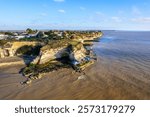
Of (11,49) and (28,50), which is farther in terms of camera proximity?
(28,50)

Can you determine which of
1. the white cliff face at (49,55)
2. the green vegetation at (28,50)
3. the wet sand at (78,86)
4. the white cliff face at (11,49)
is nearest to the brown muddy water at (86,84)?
the wet sand at (78,86)

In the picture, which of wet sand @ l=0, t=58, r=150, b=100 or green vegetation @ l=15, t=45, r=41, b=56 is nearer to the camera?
wet sand @ l=0, t=58, r=150, b=100

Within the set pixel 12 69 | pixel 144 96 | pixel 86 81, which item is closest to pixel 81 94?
pixel 86 81

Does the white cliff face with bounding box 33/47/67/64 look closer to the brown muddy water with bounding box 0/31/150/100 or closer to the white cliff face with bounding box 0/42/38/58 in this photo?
the brown muddy water with bounding box 0/31/150/100

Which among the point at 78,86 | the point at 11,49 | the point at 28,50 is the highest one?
the point at 11,49

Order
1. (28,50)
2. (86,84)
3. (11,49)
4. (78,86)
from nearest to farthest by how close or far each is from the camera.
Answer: (78,86) → (86,84) → (11,49) → (28,50)

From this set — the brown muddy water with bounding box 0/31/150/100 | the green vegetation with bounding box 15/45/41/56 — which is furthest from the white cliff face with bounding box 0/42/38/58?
the brown muddy water with bounding box 0/31/150/100

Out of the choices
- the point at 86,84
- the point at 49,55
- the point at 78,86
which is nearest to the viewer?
the point at 78,86

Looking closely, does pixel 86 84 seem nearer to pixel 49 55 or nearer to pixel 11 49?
pixel 49 55

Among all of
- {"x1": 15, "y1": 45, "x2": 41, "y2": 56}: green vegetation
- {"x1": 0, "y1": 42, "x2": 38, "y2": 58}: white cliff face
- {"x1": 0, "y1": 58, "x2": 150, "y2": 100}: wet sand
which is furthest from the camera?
{"x1": 15, "y1": 45, "x2": 41, "y2": 56}: green vegetation

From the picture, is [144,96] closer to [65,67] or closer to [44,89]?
[44,89]

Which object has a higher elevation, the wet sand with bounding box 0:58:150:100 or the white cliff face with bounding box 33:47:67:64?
the white cliff face with bounding box 33:47:67:64

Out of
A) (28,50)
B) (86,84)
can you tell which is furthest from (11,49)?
(86,84)
